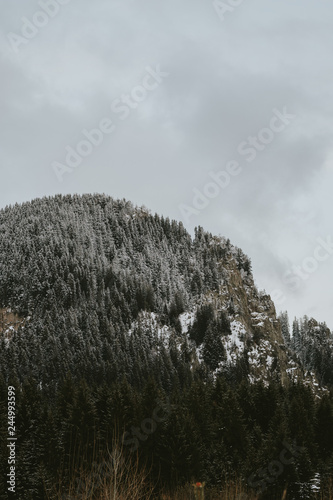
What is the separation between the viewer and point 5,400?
205 ft

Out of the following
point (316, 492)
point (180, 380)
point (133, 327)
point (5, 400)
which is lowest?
point (316, 492)

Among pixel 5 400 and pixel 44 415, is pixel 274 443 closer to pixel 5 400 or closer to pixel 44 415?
pixel 44 415

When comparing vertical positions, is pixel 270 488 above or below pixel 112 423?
below

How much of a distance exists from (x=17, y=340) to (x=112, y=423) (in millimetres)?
143274

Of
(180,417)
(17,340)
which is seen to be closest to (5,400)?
(180,417)

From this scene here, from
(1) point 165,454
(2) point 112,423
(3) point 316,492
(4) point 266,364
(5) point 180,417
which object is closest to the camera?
(3) point 316,492

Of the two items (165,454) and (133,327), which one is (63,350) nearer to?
(133,327)

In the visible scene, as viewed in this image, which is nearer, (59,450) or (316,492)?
(316,492)

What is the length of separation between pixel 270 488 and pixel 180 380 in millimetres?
124856

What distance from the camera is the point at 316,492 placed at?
121 feet

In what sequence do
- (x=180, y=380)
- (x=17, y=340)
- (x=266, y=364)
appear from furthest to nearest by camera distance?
(x=266, y=364)
(x=17, y=340)
(x=180, y=380)

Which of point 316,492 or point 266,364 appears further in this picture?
point 266,364

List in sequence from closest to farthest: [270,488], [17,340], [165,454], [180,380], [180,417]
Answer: [270,488] < [165,454] < [180,417] < [180,380] < [17,340]

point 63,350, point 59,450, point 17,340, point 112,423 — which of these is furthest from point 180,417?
point 17,340
